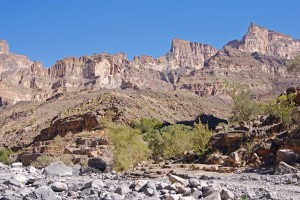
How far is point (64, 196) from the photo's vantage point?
10.4 metres

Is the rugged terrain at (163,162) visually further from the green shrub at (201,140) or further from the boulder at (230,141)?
the green shrub at (201,140)

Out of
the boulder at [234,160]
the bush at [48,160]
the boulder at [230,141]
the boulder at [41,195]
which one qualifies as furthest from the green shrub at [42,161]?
the boulder at [41,195]

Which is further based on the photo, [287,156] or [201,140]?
[201,140]

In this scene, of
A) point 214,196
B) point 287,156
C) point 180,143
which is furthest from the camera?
point 180,143

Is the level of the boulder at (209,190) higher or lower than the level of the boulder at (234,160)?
lower

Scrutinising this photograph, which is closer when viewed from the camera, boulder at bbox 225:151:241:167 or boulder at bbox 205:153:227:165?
boulder at bbox 225:151:241:167

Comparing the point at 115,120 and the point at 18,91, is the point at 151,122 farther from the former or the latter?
the point at 18,91

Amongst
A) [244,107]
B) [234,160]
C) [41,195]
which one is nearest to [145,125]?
[244,107]

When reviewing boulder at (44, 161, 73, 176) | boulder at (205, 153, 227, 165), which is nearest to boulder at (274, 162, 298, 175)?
boulder at (205, 153, 227, 165)

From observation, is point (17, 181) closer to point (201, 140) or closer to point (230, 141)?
point (230, 141)

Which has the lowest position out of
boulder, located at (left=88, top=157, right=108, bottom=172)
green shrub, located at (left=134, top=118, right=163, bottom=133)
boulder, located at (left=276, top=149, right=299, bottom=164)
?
boulder, located at (left=88, top=157, right=108, bottom=172)

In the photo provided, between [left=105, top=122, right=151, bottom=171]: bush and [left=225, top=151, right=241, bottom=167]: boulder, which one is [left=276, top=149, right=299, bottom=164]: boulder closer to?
[left=225, top=151, right=241, bottom=167]: boulder

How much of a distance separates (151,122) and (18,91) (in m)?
148

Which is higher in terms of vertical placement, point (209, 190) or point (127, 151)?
point (127, 151)
